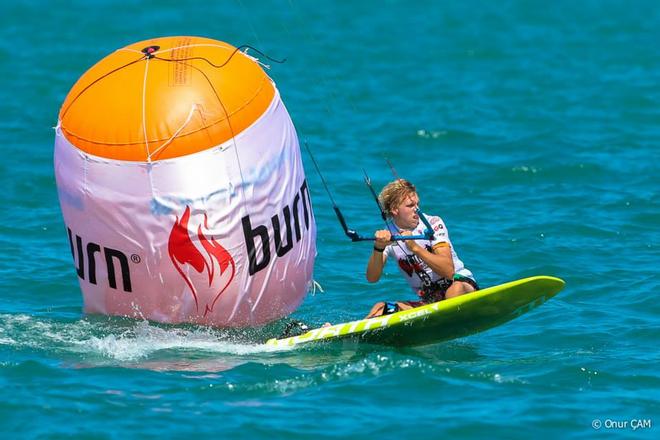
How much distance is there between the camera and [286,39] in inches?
722

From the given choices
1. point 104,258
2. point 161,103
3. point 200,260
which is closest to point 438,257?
point 200,260

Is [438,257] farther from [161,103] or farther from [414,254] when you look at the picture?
[161,103]

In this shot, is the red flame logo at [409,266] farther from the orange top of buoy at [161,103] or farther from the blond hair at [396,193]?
the orange top of buoy at [161,103]

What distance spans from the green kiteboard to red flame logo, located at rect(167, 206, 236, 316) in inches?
22.1

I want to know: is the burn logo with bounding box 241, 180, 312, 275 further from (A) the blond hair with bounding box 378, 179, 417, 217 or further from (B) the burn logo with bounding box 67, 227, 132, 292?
(B) the burn logo with bounding box 67, 227, 132, 292

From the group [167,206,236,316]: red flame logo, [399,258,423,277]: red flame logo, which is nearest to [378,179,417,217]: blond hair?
[399,258,423,277]: red flame logo

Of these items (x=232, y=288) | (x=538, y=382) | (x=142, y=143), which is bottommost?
(x=538, y=382)

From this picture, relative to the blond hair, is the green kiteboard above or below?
below

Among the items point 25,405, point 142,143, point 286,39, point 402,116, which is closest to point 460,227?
point 402,116

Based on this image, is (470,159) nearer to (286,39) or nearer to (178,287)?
(286,39)

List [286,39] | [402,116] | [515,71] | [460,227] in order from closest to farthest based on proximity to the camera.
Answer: [460,227] < [402,116] < [515,71] < [286,39]

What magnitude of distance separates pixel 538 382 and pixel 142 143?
9.74ft

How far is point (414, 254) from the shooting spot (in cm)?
823

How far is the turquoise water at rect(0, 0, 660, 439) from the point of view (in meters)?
6.98
